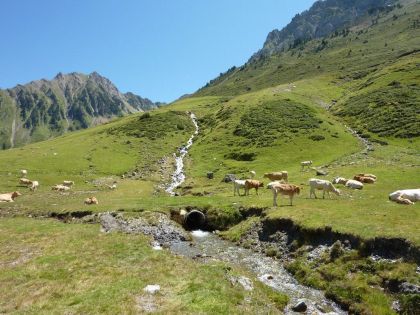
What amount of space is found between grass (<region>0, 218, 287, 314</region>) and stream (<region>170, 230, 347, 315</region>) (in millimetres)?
1468

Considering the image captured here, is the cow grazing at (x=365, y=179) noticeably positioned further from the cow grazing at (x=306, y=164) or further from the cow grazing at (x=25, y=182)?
the cow grazing at (x=25, y=182)

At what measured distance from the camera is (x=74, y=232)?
111 ft

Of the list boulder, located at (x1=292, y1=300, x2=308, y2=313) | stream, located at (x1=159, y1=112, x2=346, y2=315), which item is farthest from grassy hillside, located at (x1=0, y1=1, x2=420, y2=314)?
boulder, located at (x1=292, y1=300, x2=308, y2=313)

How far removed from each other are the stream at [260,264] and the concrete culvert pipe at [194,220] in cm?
138

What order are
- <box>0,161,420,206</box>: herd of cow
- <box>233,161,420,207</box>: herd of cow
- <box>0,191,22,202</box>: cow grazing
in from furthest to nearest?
<box>0,191,22,202</box>: cow grazing < <box>0,161,420,206</box>: herd of cow < <box>233,161,420,207</box>: herd of cow

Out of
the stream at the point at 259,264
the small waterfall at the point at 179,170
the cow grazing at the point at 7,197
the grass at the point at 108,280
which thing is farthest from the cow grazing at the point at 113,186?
the grass at the point at 108,280

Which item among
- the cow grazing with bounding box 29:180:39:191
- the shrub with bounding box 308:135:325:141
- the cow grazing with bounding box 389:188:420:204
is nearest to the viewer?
the cow grazing with bounding box 389:188:420:204

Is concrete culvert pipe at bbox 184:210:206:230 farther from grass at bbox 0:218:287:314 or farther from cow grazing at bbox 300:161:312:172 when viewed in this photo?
cow grazing at bbox 300:161:312:172

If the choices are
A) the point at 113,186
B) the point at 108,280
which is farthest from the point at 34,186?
the point at 108,280

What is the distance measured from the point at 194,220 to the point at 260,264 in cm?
1420

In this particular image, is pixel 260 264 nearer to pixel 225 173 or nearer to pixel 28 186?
pixel 225 173

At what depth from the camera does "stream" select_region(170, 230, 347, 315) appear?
21328 millimetres

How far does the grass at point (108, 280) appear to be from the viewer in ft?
61.8

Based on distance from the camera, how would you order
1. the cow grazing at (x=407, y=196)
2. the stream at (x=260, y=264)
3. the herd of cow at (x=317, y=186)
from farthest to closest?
the herd of cow at (x=317, y=186) < the cow grazing at (x=407, y=196) < the stream at (x=260, y=264)
